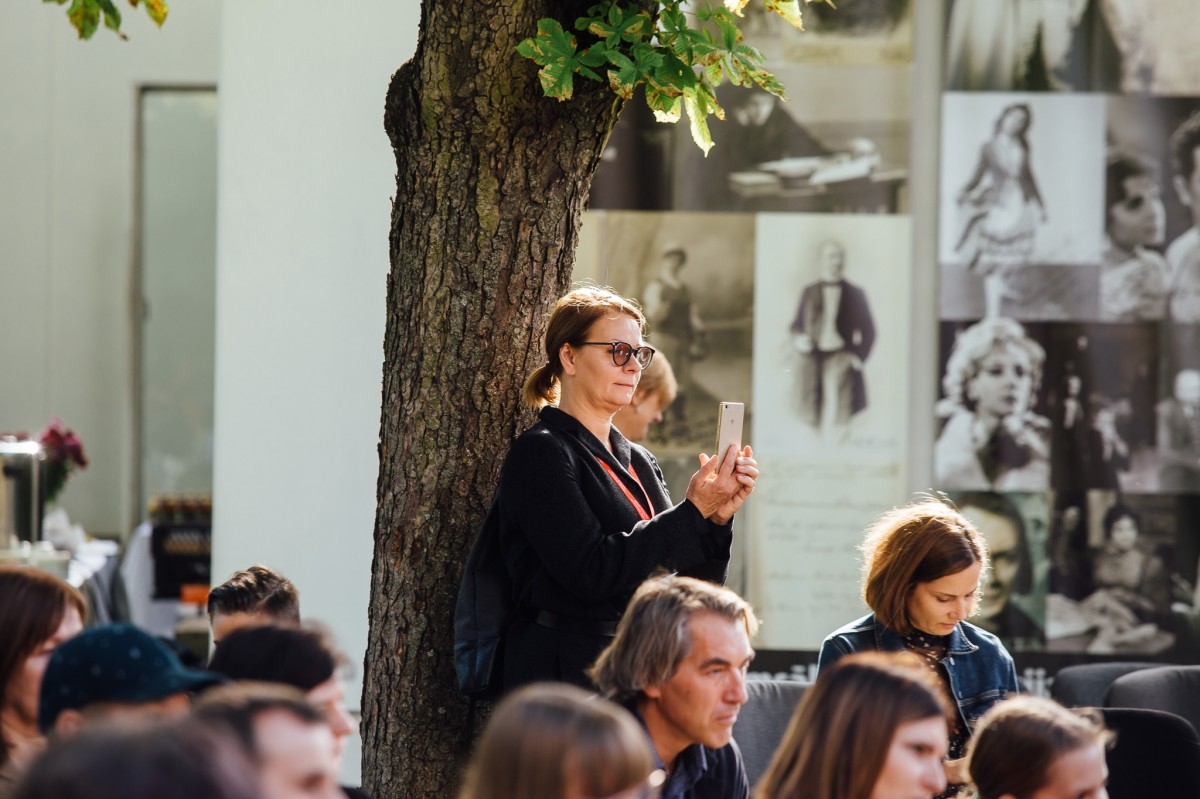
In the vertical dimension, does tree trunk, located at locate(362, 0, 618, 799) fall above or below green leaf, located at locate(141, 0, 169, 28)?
below

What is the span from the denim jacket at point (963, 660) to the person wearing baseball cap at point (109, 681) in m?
1.85

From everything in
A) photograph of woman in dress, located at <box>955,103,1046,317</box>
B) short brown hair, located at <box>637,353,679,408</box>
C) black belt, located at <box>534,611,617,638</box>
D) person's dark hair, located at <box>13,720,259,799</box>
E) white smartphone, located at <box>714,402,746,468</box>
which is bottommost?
black belt, located at <box>534,611,617,638</box>

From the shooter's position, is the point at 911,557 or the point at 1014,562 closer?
the point at 911,557

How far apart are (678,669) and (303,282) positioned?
10.0 feet

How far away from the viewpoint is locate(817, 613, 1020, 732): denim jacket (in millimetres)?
3482

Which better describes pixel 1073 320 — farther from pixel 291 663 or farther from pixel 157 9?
pixel 291 663

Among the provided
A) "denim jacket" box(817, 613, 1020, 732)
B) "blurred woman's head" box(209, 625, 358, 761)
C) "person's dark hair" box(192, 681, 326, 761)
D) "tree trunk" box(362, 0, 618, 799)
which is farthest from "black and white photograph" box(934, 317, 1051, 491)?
"person's dark hair" box(192, 681, 326, 761)

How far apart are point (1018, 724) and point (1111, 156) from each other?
3543 millimetres

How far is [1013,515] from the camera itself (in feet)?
18.2

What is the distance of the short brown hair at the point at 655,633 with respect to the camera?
2672mm

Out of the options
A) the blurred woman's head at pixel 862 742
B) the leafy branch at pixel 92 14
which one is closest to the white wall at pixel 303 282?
the leafy branch at pixel 92 14

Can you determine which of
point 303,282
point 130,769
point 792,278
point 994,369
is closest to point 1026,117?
point 994,369

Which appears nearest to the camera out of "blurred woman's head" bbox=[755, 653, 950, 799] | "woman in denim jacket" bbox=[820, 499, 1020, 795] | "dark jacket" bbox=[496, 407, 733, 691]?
"blurred woman's head" bbox=[755, 653, 950, 799]

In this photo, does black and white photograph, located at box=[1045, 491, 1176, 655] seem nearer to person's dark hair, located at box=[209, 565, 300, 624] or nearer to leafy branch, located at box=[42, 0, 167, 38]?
person's dark hair, located at box=[209, 565, 300, 624]
